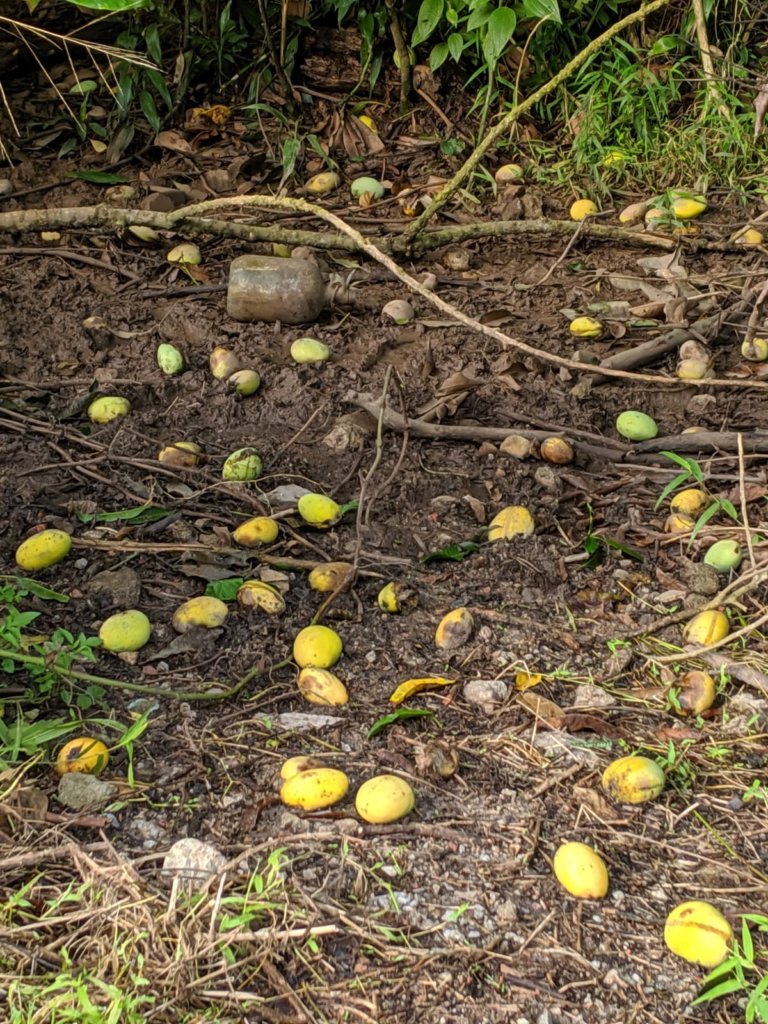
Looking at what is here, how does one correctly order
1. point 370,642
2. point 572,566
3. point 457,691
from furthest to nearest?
point 572,566 < point 370,642 < point 457,691

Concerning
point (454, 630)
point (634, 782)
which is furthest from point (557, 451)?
point (634, 782)

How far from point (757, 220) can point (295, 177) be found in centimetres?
201

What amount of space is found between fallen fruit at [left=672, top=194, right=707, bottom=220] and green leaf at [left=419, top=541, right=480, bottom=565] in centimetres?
226

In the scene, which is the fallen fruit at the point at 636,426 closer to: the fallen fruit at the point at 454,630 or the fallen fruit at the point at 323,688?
the fallen fruit at the point at 454,630

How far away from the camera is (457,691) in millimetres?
2125

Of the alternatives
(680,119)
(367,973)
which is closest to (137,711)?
(367,973)

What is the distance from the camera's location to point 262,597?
2.35 m

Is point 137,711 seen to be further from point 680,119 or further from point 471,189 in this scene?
point 680,119

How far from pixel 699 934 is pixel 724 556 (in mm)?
1086

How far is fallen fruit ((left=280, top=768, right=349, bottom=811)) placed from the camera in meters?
1.82

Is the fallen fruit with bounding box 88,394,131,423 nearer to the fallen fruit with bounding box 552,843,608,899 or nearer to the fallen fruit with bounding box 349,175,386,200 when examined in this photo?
the fallen fruit with bounding box 349,175,386,200

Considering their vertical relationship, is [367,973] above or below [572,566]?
above

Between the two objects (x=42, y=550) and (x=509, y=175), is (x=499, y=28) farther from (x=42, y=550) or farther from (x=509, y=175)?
(x=42, y=550)

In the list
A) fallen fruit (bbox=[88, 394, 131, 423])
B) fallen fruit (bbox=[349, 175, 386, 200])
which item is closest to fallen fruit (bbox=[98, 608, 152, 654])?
fallen fruit (bbox=[88, 394, 131, 423])
